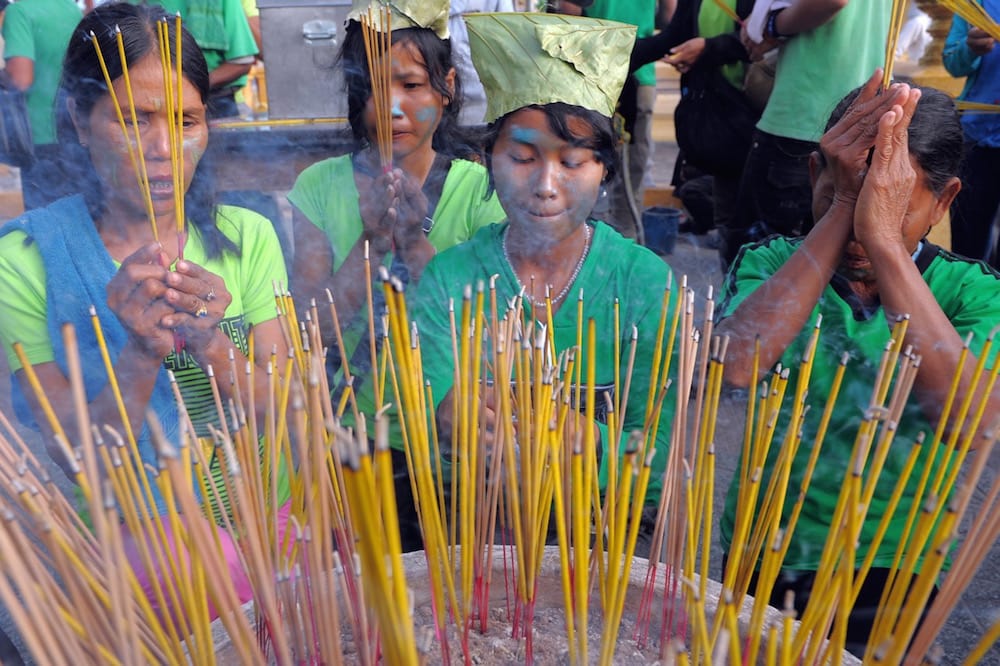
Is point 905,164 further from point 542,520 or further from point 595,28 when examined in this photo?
point 542,520

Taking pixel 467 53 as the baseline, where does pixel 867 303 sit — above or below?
below

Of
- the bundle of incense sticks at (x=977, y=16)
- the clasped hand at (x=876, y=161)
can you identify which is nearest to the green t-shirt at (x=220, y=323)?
the clasped hand at (x=876, y=161)

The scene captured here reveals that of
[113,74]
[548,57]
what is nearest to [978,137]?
[548,57]

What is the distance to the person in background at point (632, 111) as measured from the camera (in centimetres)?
246

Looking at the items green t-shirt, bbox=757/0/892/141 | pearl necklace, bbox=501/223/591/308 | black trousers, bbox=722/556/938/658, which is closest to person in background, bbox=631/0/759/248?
green t-shirt, bbox=757/0/892/141

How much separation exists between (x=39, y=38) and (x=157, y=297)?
133cm

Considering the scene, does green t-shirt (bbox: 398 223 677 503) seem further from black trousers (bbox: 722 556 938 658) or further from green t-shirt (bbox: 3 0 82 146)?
green t-shirt (bbox: 3 0 82 146)

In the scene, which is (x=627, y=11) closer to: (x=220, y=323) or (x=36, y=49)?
(x=36, y=49)

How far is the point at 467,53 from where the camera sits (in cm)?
185

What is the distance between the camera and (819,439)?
2.27ft

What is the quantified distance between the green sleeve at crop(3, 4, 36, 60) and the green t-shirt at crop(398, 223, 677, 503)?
1.24 metres

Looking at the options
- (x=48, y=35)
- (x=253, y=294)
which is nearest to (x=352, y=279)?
(x=253, y=294)

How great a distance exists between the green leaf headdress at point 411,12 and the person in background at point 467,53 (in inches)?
10.1

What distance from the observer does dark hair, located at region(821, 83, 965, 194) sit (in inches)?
39.8
